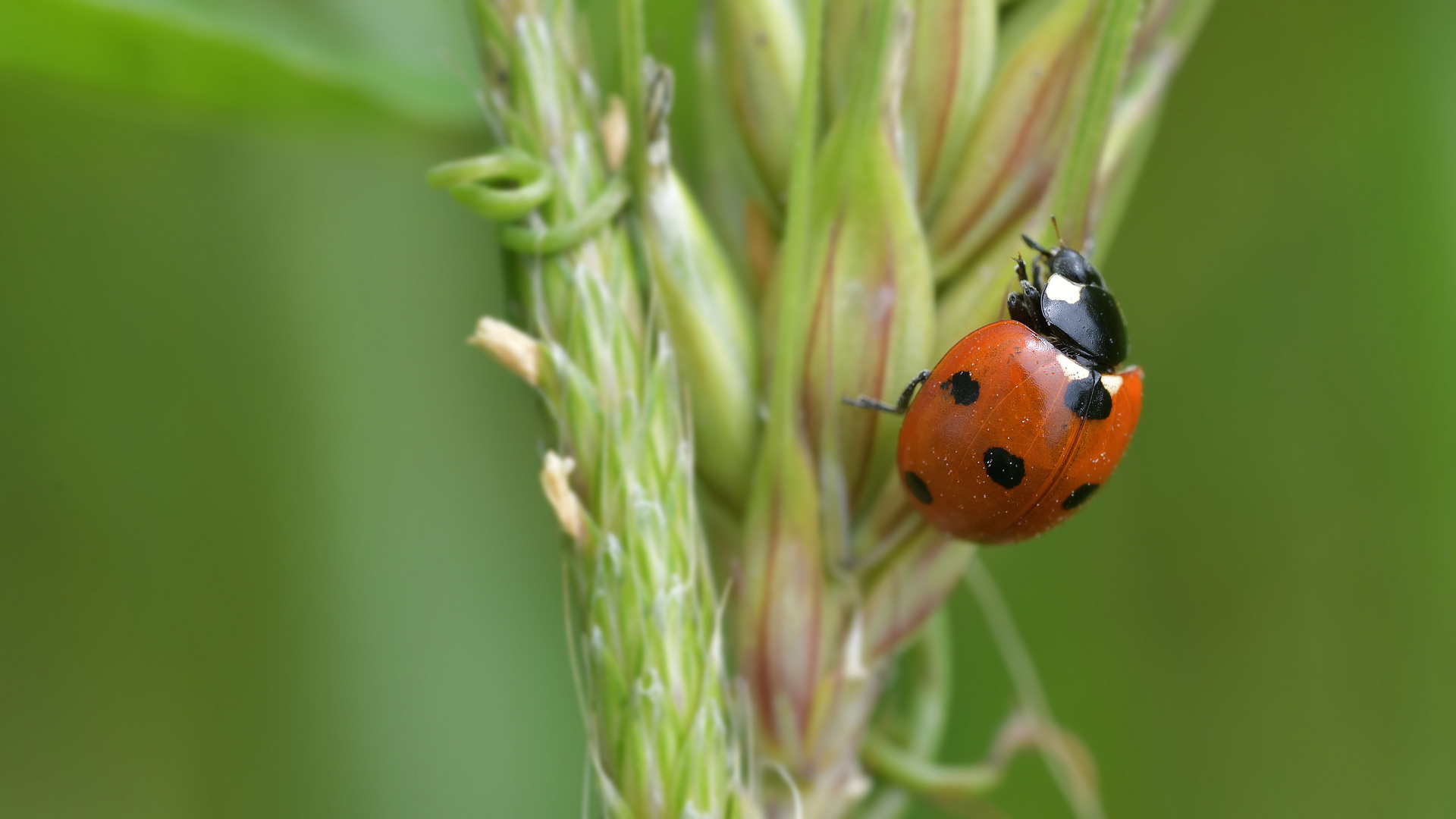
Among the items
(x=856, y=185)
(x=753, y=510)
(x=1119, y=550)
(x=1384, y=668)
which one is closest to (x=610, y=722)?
(x=753, y=510)

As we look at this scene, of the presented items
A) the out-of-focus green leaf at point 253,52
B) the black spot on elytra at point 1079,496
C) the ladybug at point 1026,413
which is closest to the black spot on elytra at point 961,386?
the ladybug at point 1026,413

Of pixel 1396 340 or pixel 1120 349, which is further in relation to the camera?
pixel 1396 340

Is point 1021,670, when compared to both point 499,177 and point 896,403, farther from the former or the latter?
point 499,177

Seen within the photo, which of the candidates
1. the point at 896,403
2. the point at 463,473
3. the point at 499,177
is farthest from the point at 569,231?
the point at 463,473

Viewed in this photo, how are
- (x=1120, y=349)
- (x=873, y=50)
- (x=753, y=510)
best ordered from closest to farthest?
(x=873, y=50) < (x=753, y=510) < (x=1120, y=349)

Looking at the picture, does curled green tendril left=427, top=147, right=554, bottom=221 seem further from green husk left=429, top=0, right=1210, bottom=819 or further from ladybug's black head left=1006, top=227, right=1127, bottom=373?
ladybug's black head left=1006, top=227, right=1127, bottom=373

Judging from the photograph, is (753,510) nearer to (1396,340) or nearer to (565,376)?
(565,376)
